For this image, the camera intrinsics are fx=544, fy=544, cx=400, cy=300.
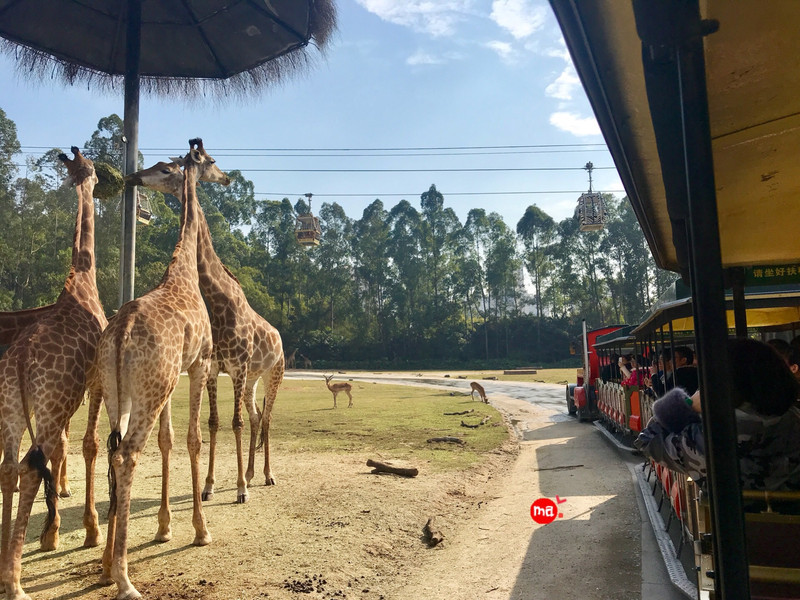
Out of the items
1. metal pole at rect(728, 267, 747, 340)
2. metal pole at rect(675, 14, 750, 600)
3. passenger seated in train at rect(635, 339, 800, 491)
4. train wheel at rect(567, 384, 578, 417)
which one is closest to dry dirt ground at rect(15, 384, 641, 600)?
passenger seated in train at rect(635, 339, 800, 491)

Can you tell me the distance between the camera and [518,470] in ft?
29.1

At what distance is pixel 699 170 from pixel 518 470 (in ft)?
26.5

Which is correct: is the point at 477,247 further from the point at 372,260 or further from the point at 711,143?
the point at 711,143

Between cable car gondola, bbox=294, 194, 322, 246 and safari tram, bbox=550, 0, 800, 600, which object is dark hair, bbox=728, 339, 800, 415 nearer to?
safari tram, bbox=550, 0, 800, 600

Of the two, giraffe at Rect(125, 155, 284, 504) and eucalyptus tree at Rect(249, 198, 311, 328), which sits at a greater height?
eucalyptus tree at Rect(249, 198, 311, 328)

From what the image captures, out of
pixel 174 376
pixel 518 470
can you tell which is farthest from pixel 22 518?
pixel 518 470

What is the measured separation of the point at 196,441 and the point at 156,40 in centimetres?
646

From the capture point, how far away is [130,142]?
700 centimetres

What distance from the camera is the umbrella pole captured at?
6848mm

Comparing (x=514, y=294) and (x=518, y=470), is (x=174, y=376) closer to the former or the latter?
(x=518, y=470)

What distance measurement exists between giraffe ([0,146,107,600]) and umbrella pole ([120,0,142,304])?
5.33 ft

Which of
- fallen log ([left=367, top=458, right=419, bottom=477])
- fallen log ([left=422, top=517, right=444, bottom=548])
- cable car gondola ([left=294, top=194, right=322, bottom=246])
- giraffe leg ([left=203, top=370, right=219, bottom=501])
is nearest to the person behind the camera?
fallen log ([left=422, top=517, right=444, bottom=548])

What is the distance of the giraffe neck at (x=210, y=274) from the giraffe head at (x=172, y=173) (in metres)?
0.49

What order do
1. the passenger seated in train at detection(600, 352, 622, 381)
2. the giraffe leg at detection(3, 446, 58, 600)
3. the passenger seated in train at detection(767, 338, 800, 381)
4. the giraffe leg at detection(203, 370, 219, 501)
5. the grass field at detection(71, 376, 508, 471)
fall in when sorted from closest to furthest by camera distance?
the giraffe leg at detection(3, 446, 58, 600)
the passenger seated in train at detection(767, 338, 800, 381)
the giraffe leg at detection(203, 370, 219, 501)
the grass field at detection(71, 376, 508, 471)
the passenger seated in train at detection(600, 352, 622, 381)
